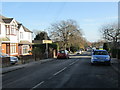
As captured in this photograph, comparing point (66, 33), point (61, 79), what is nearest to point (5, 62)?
point (61, 79)

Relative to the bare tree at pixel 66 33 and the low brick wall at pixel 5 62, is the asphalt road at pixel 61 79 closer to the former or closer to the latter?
the low brick wall at pixel 5 62

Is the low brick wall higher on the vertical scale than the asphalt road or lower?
higher

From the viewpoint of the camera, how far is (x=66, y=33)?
218 feet

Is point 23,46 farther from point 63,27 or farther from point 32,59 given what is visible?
point 63,27

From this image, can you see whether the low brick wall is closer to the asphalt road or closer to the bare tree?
the asphalt road

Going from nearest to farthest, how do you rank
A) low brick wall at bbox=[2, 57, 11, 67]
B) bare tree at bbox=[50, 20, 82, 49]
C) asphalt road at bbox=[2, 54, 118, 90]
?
asphalt road at bbox=[2, 54, 118, 90], low brick wall at bbox=[2, 57, 11, 67], bare tree at bbox=[50, 20, 82, 49]

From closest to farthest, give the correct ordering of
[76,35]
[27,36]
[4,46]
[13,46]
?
1. [4,46]
2. [13,46]
3. [27,36]
4. [76,35]

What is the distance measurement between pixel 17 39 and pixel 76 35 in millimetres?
30029

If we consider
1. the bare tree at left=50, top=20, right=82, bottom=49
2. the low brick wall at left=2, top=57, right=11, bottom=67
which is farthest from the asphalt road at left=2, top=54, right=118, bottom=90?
the bare tree at left=50, top=20, right=82, bottom=49

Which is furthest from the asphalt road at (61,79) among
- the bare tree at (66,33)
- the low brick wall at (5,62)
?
the bare tree at (66,33)

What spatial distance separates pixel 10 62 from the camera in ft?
72.1

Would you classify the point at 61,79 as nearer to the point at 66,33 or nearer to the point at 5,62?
the point at 5,62

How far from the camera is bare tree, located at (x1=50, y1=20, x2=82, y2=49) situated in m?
66.3

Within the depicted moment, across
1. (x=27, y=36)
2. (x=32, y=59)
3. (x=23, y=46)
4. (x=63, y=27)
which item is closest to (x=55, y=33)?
(x=63, y=27)
